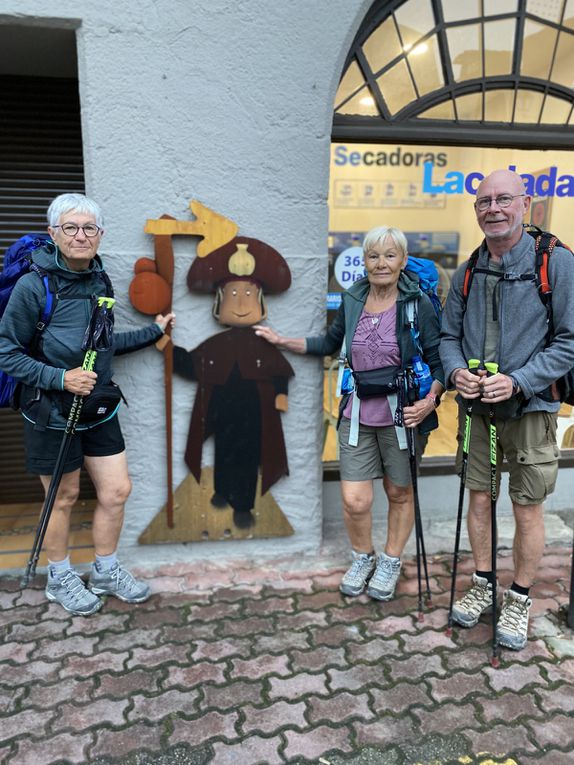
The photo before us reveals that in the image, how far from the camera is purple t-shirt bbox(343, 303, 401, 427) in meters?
2.92

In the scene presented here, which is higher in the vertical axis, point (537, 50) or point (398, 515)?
point (537, 50)

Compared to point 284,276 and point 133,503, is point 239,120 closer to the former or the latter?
point 284,276

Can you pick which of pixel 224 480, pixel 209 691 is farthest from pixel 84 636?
pixel 224 480

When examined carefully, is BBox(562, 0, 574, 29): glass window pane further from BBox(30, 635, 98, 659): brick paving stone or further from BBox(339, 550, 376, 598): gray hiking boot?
BBox(30, 635, 98, 659): brick paving stone

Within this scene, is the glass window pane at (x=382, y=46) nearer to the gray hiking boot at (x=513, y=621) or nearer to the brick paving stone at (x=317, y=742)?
the gray hiking boot at (x=513, y=621)

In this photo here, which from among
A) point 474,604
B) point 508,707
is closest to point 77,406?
point 474,604

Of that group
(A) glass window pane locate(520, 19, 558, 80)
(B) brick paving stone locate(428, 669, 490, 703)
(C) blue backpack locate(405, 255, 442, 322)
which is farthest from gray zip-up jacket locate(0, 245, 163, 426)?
(A) glass window pane locate(520, 19, 558, 80)

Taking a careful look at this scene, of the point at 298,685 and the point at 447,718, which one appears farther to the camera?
the point at 298,685

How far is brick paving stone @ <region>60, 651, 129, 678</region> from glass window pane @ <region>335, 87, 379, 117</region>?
328 cm

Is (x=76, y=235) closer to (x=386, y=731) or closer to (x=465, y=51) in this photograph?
(x=386, y=731)

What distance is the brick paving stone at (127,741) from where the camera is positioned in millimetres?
2197

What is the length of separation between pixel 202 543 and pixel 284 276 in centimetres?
170

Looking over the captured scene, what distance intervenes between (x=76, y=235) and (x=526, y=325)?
83.4 inches

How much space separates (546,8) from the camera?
3.66 meters
